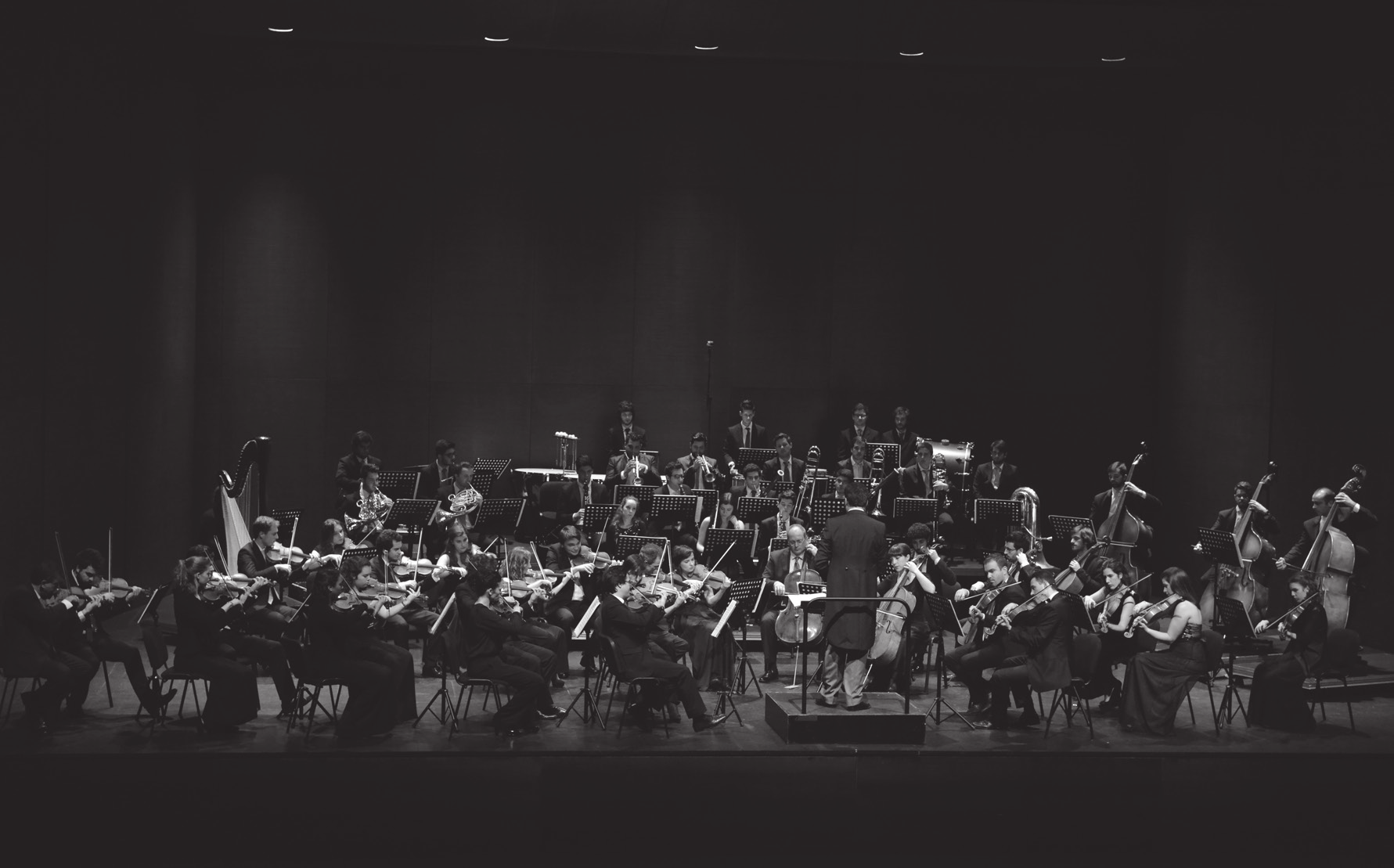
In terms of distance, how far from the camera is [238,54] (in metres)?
15.0

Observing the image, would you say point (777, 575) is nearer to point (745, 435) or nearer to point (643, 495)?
point (643, 495)

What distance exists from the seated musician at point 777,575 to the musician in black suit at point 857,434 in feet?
11.9

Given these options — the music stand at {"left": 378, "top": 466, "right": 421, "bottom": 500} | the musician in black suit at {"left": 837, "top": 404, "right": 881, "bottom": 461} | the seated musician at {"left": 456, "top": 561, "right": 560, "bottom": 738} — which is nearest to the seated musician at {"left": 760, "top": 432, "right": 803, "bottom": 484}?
the musician in black suit at {"left": 837, "top": 404, "right": 881, "bottom": 461}

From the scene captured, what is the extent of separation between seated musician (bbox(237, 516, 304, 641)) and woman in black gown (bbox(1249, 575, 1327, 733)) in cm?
723

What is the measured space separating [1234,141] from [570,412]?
310 inches

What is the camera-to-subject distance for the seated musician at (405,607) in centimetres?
1035

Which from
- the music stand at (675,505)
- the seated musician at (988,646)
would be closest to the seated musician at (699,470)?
the music stand at (675,505)

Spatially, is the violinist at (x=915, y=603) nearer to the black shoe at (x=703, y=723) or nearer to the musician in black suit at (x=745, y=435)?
the black shoe at (x=703, y=723)

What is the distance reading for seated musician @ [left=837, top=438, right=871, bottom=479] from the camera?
45.6ft

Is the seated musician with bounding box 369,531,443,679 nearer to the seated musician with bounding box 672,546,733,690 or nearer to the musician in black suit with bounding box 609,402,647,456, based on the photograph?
the seated musician with bounding box 672,546,733,690

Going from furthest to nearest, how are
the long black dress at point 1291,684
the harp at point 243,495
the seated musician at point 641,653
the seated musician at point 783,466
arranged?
the seated musician at point 783,466 < the harp at point 243,495 < the long black dress at point 1291,684 < the seated musician at point 641,653

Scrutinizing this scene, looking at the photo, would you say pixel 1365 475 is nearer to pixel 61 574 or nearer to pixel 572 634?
pixel 572 634

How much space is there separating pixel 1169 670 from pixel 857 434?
18.9ft

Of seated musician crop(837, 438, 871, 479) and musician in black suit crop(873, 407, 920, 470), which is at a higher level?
musician in black suit crop(873, 407, 920, 470)
